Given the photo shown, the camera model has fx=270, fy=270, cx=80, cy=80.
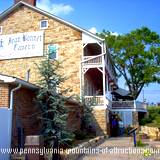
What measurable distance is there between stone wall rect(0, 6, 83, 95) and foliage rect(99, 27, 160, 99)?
15645 mm

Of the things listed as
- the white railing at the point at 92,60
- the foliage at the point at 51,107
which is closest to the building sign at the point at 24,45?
the white railing at the point at 92,60

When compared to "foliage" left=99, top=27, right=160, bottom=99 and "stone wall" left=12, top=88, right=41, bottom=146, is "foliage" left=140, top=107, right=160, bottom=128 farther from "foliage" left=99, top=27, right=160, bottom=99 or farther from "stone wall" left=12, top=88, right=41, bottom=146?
"stone wall" left=12, top=88, right=41, bottom=146

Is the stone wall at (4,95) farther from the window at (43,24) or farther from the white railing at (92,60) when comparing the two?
the window at (43,24)

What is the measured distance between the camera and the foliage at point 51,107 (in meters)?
10.8

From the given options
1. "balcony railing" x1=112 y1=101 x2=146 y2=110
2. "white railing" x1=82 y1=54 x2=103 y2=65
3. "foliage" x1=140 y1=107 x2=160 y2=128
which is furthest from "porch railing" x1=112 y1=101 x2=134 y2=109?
"white railing" x1=82 y1=54 x2=103 y2=65

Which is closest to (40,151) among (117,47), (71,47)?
(71,47)

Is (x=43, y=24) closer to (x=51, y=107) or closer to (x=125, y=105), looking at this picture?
(x=125, y=105)

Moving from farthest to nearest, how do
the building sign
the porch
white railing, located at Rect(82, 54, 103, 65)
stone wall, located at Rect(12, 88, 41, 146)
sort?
the porch, the building sign, white railing, located at Rect(82, 54, 103, 65), stone wall, located at Rect(12, 88, 41, 146)

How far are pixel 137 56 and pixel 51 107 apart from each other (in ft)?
91.1

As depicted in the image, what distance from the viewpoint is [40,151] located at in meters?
7.92

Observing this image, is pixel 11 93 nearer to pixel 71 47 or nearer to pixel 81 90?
pixel 81 90

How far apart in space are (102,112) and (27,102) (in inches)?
405

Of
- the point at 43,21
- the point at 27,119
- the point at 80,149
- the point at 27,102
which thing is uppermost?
the point at 43,21

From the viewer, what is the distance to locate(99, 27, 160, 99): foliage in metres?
36.6
